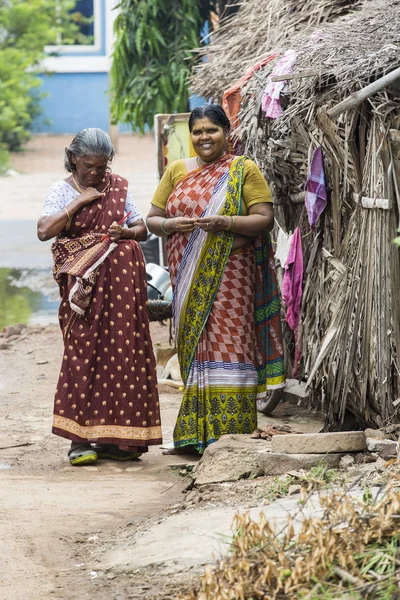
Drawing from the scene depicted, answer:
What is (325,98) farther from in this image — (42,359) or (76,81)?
(76,81)

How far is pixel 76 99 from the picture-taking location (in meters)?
29.5

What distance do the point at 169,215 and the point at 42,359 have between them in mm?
3882

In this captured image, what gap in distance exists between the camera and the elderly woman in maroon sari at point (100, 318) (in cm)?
600

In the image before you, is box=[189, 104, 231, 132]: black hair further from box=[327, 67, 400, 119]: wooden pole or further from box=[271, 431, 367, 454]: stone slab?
box=[271, 431, 367, 454]: stone slab

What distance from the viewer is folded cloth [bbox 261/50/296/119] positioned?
6594 millimetres

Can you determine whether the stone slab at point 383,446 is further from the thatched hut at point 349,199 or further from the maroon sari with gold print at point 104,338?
the maroon sari with gold print at point 104,338

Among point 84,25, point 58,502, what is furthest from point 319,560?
point 84,25

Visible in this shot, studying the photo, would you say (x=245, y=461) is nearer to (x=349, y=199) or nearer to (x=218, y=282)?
(x=218, y=282)

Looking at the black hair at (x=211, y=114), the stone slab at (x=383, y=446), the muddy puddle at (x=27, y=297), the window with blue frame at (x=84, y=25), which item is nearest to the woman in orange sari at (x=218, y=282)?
the black hair at (x=211, y=114)

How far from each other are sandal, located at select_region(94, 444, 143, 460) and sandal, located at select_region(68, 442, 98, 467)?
140mm

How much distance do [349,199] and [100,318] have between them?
59.6 inches

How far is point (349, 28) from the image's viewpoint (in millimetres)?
6648

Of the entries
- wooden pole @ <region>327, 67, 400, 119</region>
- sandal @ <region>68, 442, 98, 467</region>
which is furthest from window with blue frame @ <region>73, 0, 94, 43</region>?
wooden pole @ <region>327, 67, 400, 119</region>

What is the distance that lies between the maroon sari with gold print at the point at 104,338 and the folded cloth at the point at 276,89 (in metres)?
1.16
